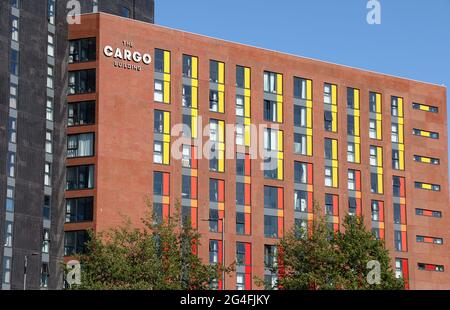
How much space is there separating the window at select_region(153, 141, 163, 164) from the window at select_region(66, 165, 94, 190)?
6745 millimetres

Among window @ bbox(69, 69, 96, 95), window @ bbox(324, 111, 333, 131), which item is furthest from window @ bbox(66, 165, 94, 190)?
window @ bbox(324, 111, 333, 131)

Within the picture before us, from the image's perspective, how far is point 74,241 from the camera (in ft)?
321

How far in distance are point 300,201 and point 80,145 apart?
24737mm

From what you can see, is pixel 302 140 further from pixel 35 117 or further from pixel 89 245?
pixel 89 245

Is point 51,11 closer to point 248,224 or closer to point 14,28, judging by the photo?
point 14,28

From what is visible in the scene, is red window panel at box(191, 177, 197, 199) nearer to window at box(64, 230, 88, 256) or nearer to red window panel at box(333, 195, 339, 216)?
window at box(64, 230, 88, 256)

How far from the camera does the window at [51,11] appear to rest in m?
99.2

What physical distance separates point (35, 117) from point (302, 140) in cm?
2993

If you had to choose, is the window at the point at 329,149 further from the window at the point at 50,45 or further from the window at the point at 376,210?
the window at the point at 50,45

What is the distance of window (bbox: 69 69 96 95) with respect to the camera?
101m

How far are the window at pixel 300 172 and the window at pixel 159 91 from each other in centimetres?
1668

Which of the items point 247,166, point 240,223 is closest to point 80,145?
point 247,166

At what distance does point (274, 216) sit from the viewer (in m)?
109

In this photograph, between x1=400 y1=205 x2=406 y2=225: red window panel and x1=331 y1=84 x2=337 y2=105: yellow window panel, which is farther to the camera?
x1=400 y1=205 x2=406 y2=225: red window panel
